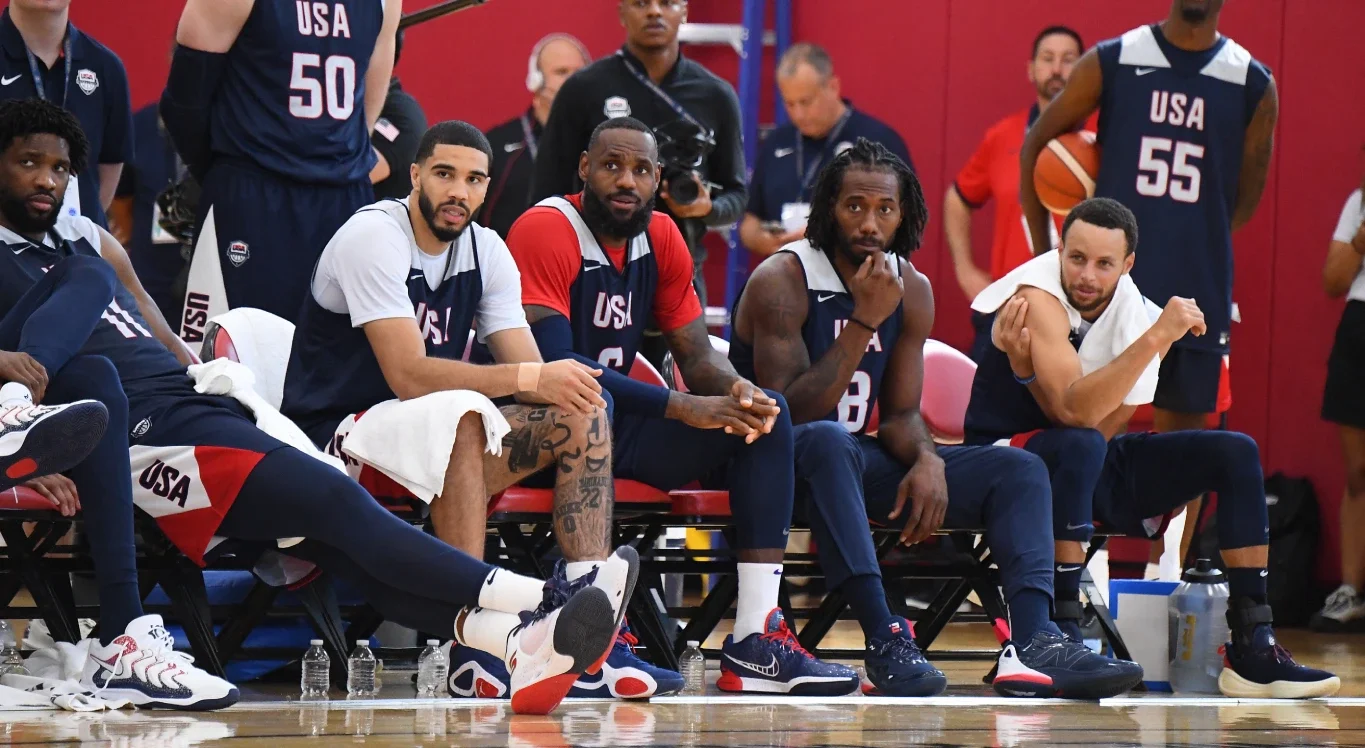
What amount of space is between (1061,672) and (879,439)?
845 mm

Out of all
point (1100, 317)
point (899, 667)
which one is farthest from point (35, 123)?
point (1100, 317)

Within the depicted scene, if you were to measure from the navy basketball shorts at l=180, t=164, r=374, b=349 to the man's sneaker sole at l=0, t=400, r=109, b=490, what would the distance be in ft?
4.65

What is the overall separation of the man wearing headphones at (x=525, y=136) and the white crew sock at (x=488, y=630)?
404 centimetres

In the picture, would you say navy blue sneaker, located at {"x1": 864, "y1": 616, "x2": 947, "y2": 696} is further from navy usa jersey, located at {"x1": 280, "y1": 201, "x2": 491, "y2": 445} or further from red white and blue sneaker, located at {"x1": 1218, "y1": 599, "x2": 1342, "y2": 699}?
navy usa jersey, located at {"x1": 280, "y1": 201, "x2": 491, "y2": 445}

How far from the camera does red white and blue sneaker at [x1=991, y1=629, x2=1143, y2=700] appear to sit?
4098mm

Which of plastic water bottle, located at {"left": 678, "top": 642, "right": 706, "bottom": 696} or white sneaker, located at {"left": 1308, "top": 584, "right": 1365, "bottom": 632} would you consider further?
white sneaker, located at {"left": 1308, "top": 584, "right": 1365, "bottom": 632}

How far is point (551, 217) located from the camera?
4605 millimetres

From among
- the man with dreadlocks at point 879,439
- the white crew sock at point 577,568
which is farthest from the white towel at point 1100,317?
the white crew sock at point 577,568

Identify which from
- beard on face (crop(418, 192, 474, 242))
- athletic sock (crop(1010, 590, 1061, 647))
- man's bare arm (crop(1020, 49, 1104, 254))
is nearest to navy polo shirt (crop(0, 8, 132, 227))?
beard on face (crop(418, 192, 474, 242))

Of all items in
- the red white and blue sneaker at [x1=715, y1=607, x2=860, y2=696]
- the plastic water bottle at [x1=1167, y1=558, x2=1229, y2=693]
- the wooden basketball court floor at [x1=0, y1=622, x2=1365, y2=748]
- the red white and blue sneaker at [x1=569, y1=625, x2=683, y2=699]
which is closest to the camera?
the wooden basketball court floor at [x1=0, y1=622, x2=1365, y2=748]

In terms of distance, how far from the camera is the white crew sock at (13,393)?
11.4 feet

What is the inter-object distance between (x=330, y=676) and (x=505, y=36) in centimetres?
506

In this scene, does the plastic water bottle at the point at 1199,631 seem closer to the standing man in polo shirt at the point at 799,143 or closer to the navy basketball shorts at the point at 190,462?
the navy basketball shorts at the point at 190,462

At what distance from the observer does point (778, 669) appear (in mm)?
4152
